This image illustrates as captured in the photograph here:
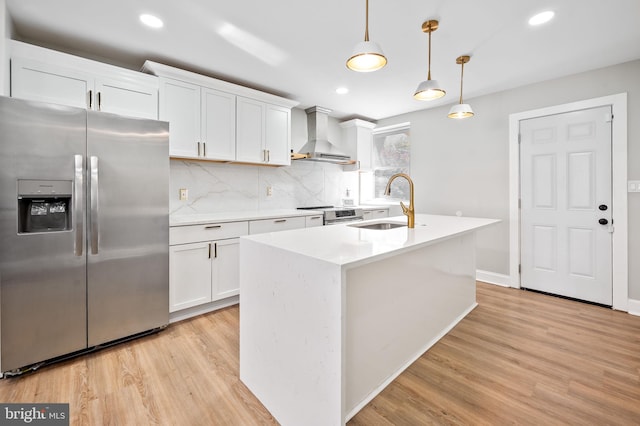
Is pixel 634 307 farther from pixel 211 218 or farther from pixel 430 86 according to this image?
pixel 211 218

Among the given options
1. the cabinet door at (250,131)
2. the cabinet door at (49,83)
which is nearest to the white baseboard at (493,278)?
the cabinet door at (250,131)

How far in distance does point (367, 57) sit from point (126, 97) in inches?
83.8

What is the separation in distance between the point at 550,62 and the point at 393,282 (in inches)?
111

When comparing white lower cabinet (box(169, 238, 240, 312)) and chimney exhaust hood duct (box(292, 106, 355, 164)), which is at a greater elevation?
chimney exhaust hood duct (box(292, 106, 355, 164))

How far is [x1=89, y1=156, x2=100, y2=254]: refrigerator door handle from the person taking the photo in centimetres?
202

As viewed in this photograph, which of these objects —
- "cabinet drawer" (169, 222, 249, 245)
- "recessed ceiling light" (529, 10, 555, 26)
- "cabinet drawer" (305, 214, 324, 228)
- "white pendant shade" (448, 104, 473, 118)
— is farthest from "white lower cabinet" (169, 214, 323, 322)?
"recessed ceiling light" (529, 10, 555, 26)

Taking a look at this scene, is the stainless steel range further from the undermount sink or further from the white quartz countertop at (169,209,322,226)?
the undermount sink

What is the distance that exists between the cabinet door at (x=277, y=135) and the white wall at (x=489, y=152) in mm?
2018

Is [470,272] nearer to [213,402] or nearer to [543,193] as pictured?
[543,193]

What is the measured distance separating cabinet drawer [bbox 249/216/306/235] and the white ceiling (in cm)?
157

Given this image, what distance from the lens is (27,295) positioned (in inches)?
72.4

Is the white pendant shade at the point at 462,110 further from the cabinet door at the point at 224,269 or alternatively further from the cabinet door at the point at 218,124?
the cabinet door at the point at 224,269

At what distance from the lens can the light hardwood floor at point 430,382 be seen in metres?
1.52

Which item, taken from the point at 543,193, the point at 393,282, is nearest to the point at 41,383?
the point at 393,282
